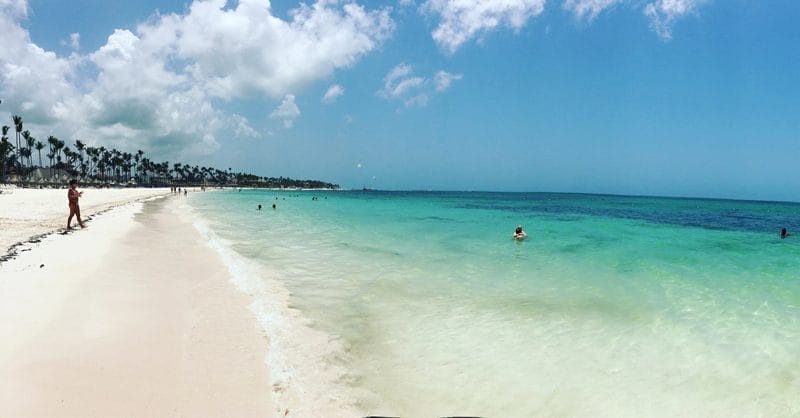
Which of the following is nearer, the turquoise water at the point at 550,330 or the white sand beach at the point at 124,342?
the white sand beach at the point at 124,342

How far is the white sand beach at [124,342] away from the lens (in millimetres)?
4391

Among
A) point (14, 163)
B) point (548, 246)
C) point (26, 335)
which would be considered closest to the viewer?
point (26, 335)

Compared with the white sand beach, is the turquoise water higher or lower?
lower

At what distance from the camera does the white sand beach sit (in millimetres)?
4391

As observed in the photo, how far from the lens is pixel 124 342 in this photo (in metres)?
5.90

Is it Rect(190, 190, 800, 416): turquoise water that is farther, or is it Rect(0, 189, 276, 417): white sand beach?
Rect(190, 190, 800, 416): turquoise water

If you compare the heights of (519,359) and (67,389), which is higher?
(67,389)

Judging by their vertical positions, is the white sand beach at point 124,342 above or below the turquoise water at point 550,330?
above

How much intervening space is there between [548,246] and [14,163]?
136401 millimetres

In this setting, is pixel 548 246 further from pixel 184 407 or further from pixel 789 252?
pixel 184 407

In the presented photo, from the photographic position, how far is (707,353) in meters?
7.12

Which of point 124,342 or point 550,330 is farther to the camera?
point 550,330

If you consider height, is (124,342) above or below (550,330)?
above

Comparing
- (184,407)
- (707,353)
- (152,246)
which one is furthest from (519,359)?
(152,246)
